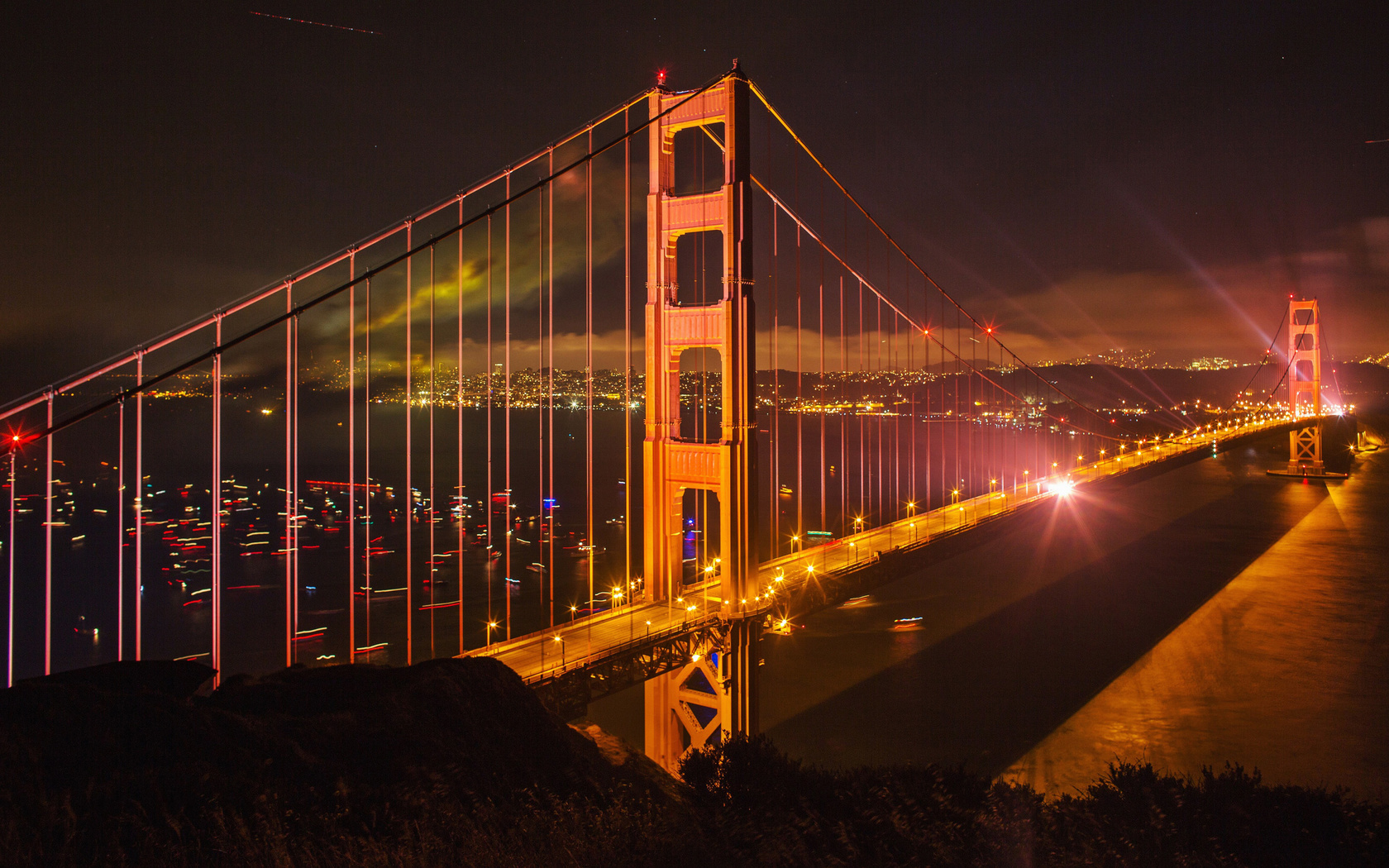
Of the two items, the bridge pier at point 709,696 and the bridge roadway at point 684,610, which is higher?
the bridge roadway at point 684,610

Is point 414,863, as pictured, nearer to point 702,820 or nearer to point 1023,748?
point 702,820

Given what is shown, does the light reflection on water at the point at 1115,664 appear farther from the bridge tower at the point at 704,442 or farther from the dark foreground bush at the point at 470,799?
the dark foreground bush at the point at 470,799

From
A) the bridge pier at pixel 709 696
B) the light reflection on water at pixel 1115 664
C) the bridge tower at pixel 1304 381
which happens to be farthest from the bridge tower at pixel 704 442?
the bridge tower at pixel 1304 381

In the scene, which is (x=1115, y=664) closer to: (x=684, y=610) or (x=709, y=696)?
(x=709, y=696)

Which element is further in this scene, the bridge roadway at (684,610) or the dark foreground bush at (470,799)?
the bridge roadway at (684,610)

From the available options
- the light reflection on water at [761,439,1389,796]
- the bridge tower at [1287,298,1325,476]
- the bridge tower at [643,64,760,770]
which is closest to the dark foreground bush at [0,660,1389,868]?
the bridge tower at [643,64,760,770]

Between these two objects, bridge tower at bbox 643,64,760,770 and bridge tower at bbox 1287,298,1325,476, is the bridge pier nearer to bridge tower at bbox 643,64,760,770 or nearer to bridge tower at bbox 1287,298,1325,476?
bridge tower at bbox 643,64,760,770

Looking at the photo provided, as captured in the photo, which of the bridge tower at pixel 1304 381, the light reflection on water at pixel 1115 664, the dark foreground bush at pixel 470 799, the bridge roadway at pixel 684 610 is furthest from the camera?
the bridge tower at pixel 1304 381
